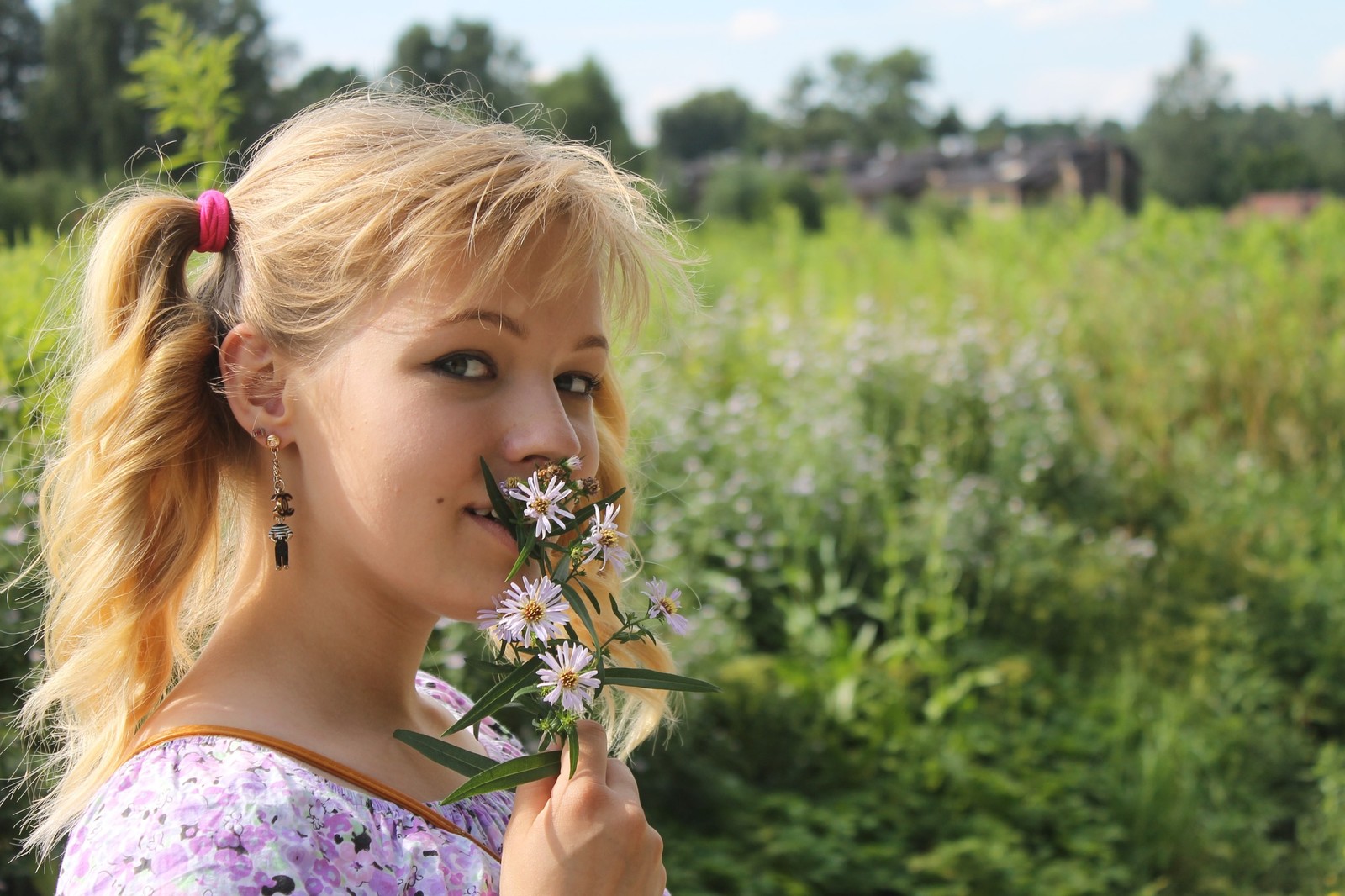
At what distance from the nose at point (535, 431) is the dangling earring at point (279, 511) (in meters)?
0.27

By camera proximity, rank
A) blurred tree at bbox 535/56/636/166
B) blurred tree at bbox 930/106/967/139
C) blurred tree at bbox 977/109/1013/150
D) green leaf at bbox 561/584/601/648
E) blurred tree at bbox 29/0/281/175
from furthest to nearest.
Answer: blurred tree at bbox 930/106/967/139
blurred tree at bbox 977/109/1013/150
blurred tree at bbox 535/56/636/166
blurred tree at bbox 29/0/281/175
green leaf at bbox 561/584/601/648

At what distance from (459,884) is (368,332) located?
0.55 m

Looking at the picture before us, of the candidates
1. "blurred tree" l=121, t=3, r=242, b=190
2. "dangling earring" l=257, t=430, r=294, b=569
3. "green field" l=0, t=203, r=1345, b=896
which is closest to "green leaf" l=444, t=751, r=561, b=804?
"dangling earring" l=257, t=430, r=294, b=569

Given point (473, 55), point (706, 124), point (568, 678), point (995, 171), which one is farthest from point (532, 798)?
point (706, 124)

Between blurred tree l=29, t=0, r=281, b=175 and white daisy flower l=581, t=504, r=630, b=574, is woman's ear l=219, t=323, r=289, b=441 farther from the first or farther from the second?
blurred tree l=29, t=0, r=281, b=175

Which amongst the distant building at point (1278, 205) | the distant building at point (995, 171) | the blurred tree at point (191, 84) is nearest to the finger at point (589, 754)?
the blurred tree at point (191, 84)

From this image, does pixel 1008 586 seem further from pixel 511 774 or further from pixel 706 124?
pixel 706 124

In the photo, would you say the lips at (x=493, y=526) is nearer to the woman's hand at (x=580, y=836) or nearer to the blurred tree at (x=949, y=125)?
the woman's hand at (x=580, y=836)

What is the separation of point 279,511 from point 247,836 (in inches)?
14.0

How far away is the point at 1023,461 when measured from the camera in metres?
5.93

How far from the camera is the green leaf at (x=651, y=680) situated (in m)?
1.06

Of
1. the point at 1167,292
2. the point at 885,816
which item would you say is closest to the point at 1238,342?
the point at 1167,292

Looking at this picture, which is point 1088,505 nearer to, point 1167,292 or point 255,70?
point 1167,292

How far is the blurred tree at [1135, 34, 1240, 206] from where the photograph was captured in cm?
1447
